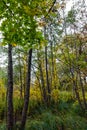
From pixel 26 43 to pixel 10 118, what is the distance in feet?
13.9

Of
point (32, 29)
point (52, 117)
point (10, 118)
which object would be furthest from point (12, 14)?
point (52, 117)

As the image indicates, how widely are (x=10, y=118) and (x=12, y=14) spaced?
4602 mm

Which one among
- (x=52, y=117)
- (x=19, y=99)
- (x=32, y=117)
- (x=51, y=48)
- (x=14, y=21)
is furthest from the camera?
(x=51, y=48)

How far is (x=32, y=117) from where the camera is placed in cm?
1128

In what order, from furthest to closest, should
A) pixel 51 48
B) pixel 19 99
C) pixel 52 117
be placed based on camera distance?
pixel 51 48, pixel 19 99, pixel 52 117

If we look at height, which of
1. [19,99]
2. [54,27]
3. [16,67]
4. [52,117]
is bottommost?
[52,117]

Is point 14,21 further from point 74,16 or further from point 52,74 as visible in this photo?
point 52,74

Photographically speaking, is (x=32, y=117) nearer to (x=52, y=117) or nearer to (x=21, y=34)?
(x=52, y=117)

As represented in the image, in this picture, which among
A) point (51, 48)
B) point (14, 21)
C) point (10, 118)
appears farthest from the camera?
point (51, 48)

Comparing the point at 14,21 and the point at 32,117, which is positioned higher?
the point at 14,21

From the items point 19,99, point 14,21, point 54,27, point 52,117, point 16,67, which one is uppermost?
point 54,27

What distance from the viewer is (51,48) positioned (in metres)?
13.2

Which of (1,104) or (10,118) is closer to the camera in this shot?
(10,118)

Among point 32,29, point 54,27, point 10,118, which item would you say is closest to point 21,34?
point 32,29
